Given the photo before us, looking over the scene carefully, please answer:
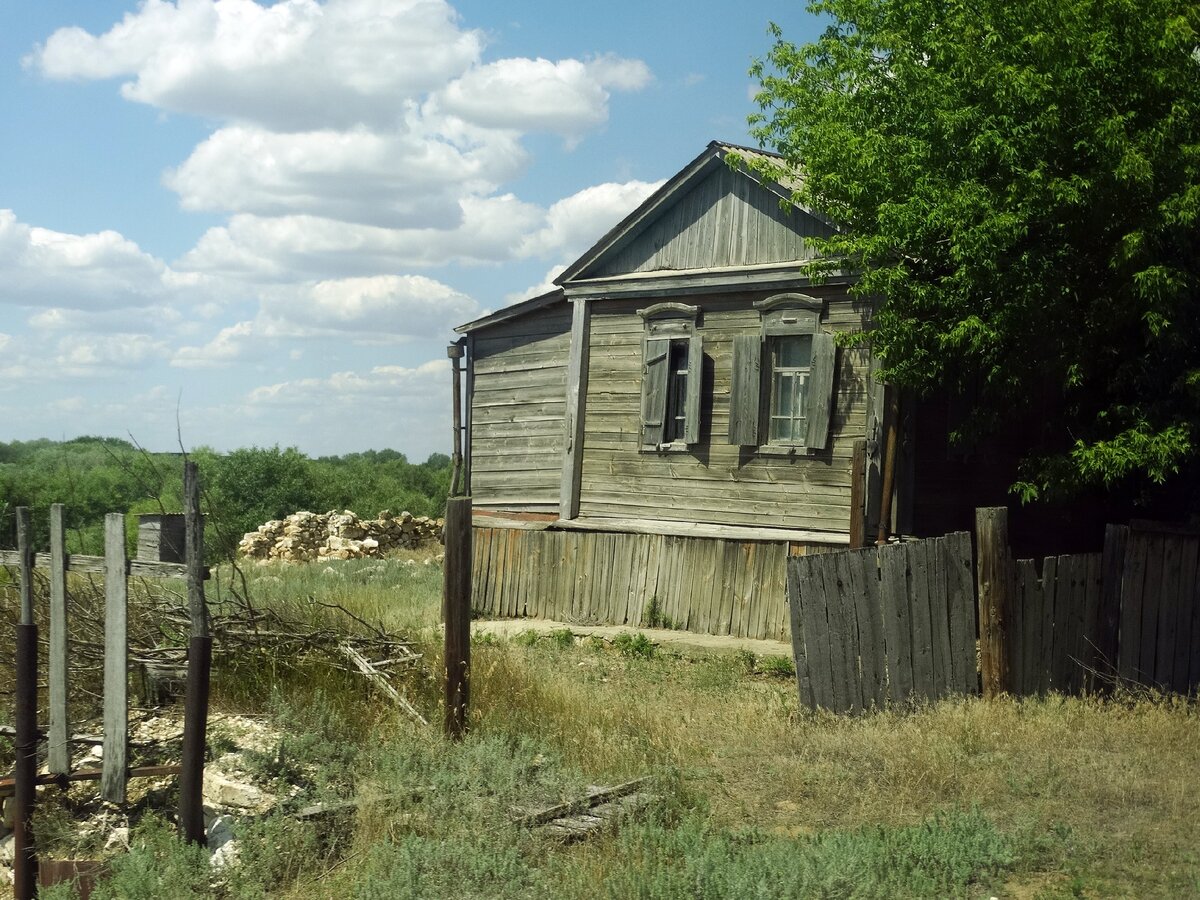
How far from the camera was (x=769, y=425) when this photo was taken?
52.0 feet

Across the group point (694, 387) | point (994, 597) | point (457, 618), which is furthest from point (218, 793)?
point (694, 387)

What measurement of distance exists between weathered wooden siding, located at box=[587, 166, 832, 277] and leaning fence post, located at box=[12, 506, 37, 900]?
407 inches

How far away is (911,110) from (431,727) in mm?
9391

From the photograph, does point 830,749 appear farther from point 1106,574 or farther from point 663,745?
point 1106,574

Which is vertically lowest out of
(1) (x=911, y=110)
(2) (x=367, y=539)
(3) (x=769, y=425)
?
(2) (x=367, y=539)

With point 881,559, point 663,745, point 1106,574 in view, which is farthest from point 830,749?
point 1106,574

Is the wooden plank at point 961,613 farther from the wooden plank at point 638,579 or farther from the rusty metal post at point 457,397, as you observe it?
the rusty metal post at point 457,397

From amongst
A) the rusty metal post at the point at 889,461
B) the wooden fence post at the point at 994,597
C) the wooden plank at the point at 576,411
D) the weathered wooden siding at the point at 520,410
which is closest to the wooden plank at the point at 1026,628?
the wooden fence post at the point at 994,597

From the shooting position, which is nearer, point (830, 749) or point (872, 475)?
point (830, 749)

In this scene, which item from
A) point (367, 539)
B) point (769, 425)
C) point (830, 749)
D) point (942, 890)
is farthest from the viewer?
point (367, 539)

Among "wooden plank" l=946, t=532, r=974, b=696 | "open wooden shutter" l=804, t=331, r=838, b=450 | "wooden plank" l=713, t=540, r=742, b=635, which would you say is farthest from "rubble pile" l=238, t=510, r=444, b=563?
"wooden plank" l=946, t=532, r=974, b=696

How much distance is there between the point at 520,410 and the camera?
18.9 metres

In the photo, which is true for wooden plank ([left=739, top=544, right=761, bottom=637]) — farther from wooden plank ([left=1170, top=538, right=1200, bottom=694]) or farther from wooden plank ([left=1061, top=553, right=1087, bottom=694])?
wooden plank ([left=1170, top=538, right=1200, bottom=694])

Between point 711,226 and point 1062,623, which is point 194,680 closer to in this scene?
point 1062,623
